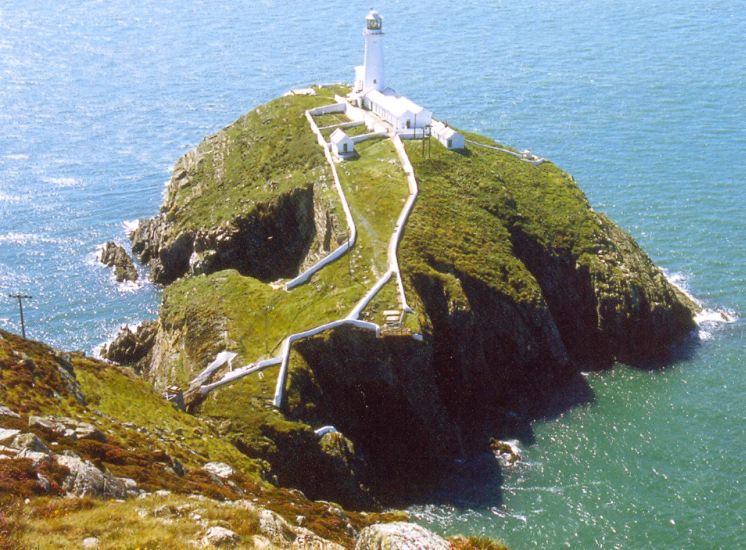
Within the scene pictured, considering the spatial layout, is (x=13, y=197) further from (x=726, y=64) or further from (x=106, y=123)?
(x=726, y=64)

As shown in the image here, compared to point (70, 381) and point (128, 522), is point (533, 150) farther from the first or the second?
point (128, 522)

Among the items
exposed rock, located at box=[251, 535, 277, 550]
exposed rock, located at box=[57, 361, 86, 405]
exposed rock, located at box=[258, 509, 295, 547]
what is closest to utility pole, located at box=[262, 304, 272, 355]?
exposed rock, located at box=[57, 361, 86, 405]

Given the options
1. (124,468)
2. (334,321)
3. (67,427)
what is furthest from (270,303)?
(124,468)

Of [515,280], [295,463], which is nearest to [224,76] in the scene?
[515,280]

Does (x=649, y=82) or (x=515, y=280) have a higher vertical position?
(x=649, y=82)

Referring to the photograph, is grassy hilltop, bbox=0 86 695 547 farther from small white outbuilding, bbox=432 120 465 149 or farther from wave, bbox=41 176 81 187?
wave, bbox=41 176 81 187
